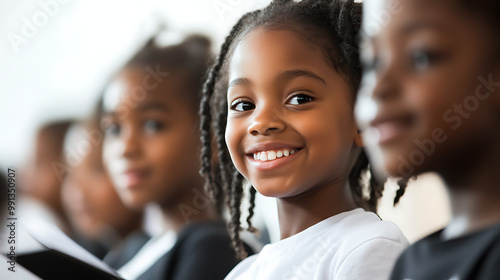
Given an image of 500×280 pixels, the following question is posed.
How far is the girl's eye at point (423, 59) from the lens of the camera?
0.51 meters

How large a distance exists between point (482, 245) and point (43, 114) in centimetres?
166

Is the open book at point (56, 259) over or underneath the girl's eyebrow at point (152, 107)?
underneath

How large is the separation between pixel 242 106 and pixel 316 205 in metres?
0.16

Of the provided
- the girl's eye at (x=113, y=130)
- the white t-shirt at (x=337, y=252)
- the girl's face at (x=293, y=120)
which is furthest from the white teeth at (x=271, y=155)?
the girl's eye at (x=113, y=130)

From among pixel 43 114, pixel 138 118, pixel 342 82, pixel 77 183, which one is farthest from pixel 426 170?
pixel 43 114

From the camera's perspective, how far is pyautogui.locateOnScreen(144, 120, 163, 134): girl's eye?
3.76ft

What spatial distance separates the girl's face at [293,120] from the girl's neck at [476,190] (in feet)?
A: 0.70

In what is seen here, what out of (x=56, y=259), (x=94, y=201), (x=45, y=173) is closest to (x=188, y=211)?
(x=56, y=259)

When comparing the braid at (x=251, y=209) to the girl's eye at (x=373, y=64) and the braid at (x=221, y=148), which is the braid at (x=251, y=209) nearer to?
the braid at (x=221, y=148)

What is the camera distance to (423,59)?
20.3 inches

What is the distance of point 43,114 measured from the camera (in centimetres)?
193

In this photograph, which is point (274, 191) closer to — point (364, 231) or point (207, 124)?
point (364, 231)

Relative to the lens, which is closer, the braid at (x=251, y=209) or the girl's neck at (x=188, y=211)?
the braid at (x=251, y=209)

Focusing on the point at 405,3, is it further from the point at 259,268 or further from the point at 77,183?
the point at 77,183
